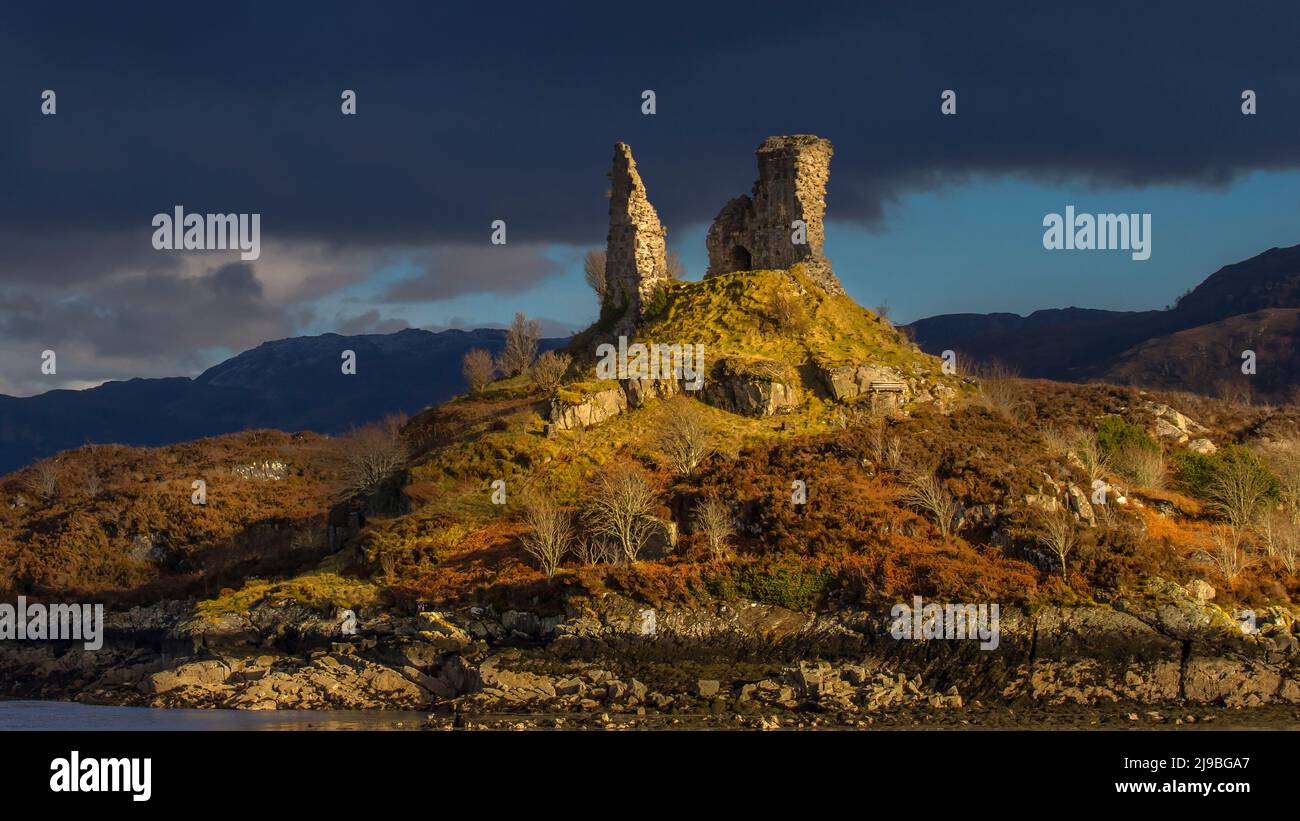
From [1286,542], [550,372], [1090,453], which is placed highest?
[550,372]

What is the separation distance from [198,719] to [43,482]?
174 ft

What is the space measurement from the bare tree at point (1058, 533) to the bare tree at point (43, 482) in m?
57.5

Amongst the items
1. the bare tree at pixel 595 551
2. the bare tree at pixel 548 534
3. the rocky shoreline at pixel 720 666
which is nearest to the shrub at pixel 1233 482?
the rocky shoreline at pixel 720 666

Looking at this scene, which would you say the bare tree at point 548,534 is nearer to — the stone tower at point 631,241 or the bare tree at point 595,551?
the bare tree at point 595,551

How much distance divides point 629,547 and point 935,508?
992 cm

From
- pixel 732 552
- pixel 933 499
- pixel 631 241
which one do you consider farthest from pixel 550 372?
pixel 933 499

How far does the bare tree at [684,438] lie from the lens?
2406 inches

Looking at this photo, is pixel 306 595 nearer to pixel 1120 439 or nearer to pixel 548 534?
pixel 548 534

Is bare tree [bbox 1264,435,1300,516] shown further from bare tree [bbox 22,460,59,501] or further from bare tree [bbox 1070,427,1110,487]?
bare tree [bbox 22,460,59,501]

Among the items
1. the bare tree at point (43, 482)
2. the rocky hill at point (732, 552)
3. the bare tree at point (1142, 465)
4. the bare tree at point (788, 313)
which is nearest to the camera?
the rocky hill at point (732, 552)

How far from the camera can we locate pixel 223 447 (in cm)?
10056

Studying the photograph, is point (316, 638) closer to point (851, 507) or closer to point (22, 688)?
point (22, 688)

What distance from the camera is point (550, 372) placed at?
73125 millimetres
